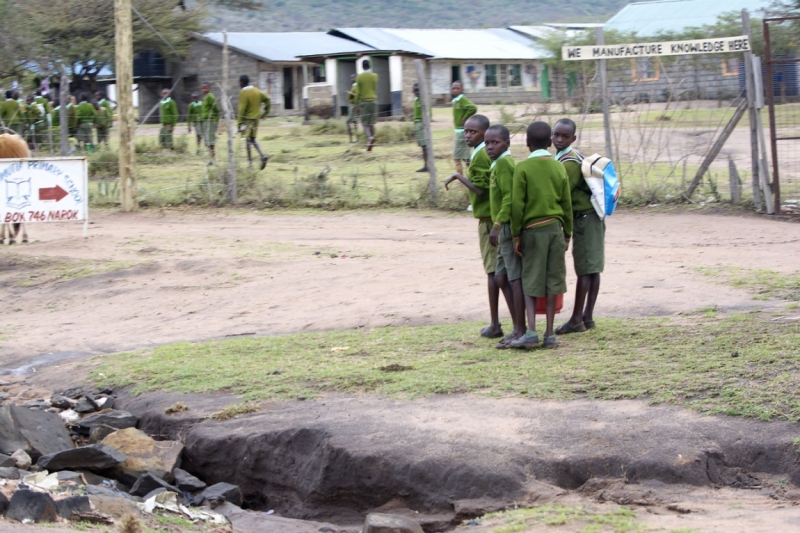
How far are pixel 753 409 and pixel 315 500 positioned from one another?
239cm

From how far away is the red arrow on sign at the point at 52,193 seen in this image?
11305mm

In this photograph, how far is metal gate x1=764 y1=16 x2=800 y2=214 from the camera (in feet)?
36.6

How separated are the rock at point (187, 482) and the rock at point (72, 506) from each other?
3.52 feet

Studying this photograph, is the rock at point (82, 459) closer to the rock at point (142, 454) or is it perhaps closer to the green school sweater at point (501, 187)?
the rock at point (142, 454)

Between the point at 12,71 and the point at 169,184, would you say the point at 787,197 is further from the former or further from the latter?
the point at 12,71

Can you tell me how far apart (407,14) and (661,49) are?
258 feet

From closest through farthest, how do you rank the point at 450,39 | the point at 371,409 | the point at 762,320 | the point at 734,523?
1. the point at 734,523
2. the point at 371,409
3. the point at 762,320
4. the point at 450,39

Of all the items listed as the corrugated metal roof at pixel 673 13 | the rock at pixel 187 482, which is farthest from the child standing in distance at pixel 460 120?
the corrugated metal roof at pixel 673 13

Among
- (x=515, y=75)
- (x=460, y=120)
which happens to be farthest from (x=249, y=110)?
(x=515, y=75)

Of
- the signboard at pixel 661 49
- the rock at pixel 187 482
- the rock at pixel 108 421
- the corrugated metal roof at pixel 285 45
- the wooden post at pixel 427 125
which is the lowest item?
the rock at pixel 187 482

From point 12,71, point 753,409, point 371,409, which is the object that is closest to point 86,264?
point 371,409

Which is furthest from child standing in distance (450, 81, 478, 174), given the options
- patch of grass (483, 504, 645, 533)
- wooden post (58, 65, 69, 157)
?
patch of grass (483, 504, 645, 533)

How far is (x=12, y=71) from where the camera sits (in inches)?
1194

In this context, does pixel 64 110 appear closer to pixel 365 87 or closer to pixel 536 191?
pixel 365 87
